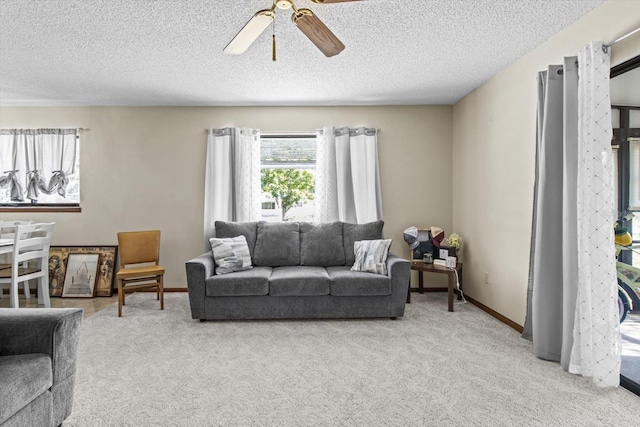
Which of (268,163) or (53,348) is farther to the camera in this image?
(268,163)

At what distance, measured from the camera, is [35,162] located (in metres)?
5.19

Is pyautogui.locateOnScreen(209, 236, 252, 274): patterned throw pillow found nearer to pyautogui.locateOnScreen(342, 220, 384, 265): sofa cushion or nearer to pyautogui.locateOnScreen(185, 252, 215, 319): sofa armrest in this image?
pyautogui.locateOnScreen(185, 252, 215, 319): sofa armrest

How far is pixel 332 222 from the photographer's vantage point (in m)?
4.89

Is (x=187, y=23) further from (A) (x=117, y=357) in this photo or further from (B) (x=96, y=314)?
(B) (x=96, y=314)

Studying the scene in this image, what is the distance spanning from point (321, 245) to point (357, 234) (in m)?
0.46

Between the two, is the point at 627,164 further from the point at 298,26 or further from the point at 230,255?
the point at 230,255

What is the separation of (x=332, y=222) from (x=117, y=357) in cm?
275

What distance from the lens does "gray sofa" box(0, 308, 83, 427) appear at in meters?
1.64

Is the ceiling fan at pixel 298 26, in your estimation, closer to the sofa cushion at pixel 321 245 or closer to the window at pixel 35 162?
the sofa cushion at pixel 321 245

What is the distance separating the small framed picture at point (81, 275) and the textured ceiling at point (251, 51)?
81.3 inches

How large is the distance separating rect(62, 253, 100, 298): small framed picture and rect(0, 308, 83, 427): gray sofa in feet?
10.9

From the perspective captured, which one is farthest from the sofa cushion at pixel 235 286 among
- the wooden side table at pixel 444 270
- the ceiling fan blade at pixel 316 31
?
the ceiling fan blade at pixel 316 31

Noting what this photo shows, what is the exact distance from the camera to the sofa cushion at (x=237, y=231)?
4656 mm

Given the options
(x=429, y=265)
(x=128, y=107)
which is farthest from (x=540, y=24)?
(x=128, y=107)
